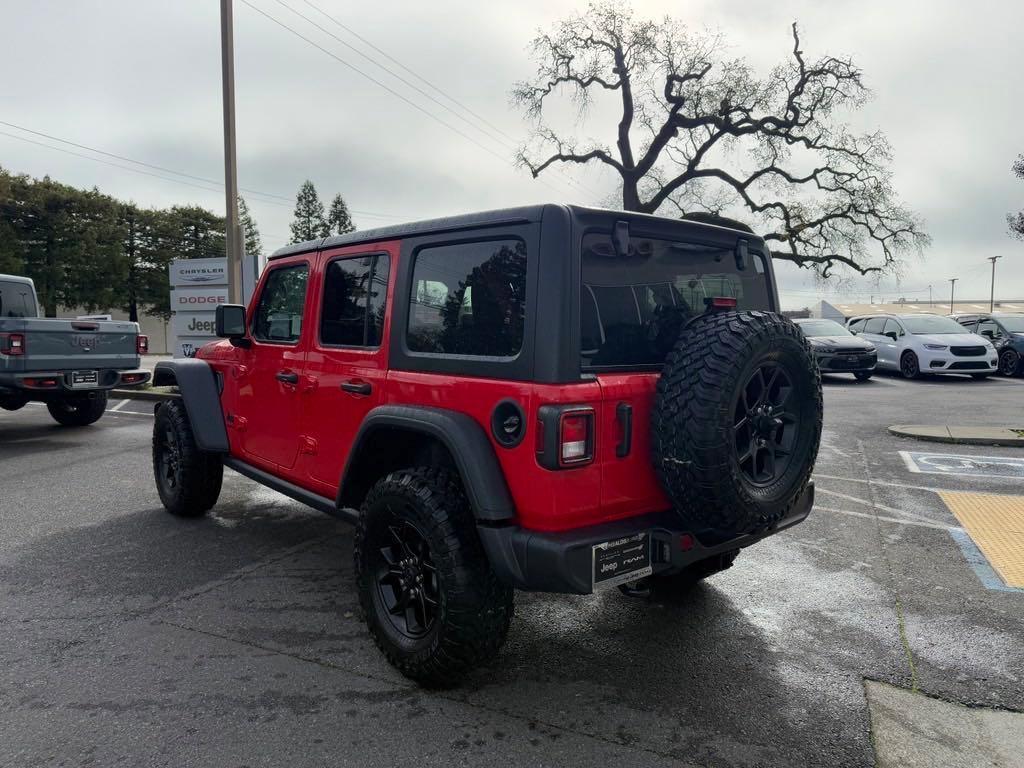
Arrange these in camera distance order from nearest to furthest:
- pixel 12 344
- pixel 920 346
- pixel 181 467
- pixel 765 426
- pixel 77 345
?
pixel 765 426 → pixel 181 467 → pixel 12 344 → pixel 77 345 → pixel 920 346

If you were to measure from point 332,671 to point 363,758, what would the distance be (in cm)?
67

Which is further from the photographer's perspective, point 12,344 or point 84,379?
point 84,379

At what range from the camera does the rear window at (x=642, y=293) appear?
278 centimetres

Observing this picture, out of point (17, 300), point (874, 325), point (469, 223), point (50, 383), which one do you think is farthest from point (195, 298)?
point (874, 325)

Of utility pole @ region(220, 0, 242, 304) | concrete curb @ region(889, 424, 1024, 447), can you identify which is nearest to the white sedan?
concrete curb @ region(889, 424, 1024, 447)

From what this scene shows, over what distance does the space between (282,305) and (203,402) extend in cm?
114

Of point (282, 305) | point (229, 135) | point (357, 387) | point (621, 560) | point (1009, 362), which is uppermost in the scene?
point (229, 135)

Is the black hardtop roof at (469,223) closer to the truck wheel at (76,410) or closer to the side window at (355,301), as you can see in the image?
the side window at (355,301)

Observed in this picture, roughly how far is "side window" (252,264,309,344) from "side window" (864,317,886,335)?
1767cm

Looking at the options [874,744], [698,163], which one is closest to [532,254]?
[874,744]

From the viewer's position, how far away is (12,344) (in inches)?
335

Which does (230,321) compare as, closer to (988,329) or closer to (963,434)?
(963,434)

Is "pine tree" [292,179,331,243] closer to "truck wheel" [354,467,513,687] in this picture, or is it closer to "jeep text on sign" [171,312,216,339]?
"jeep text on sign" [171,312,216,339]

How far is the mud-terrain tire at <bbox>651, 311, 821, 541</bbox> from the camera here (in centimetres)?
260
